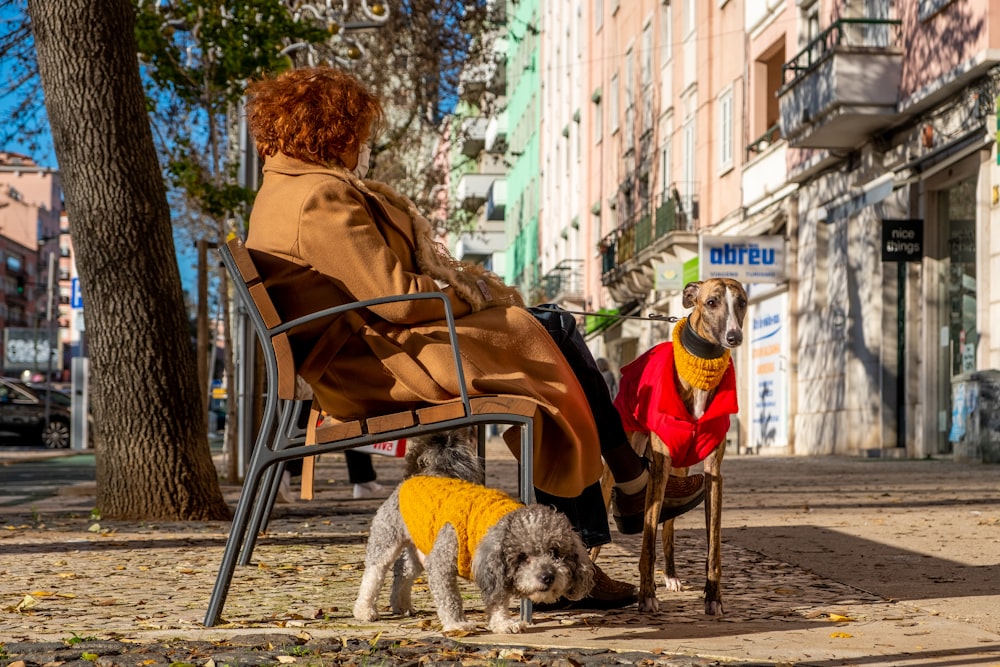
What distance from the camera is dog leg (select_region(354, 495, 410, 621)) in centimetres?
481

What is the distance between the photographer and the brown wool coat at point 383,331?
4.81m

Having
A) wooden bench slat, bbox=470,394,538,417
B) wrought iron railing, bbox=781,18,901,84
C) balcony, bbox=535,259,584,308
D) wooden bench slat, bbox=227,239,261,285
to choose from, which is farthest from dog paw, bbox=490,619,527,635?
balcony, bbox=535,259,584,308

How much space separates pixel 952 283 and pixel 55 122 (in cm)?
1509

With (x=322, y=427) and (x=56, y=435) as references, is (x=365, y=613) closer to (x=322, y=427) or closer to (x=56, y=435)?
(x=322, y=427)

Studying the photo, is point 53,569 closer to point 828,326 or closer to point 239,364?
point 239,364

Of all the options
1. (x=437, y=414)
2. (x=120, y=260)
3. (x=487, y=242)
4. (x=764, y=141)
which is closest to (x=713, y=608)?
(x=437, y=414)

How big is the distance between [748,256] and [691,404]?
22.6 m

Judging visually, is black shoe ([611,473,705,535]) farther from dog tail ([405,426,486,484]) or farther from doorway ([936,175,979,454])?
doorway ([936,175,979,454])

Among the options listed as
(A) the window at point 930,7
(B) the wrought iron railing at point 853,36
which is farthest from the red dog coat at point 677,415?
(B) the wrought iron railing at point 853,36

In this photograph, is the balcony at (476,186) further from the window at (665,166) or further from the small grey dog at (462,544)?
the small grey dog at (462,544)

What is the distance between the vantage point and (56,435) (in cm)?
3272

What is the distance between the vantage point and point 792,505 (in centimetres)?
1120

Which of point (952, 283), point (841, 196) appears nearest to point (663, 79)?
point (841, 196)

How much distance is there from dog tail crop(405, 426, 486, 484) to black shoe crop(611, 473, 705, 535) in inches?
27.9
